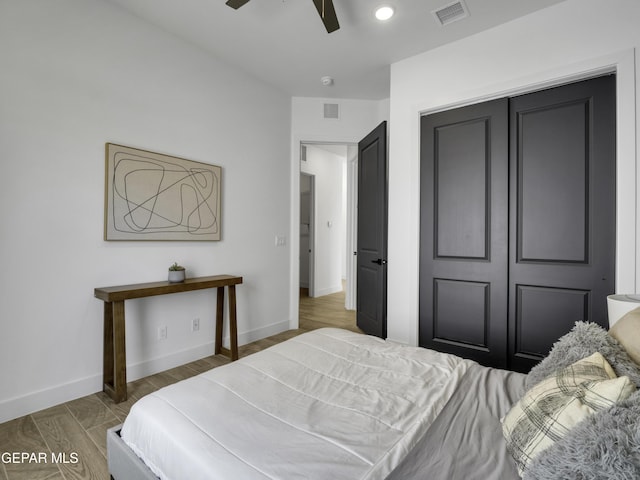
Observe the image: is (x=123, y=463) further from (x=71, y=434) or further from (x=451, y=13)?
(x=451, y=13)

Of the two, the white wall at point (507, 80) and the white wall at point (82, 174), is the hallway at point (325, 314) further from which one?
the white wall at point (82, 174)

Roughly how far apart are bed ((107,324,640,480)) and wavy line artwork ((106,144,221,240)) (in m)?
1.66

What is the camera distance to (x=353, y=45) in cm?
285

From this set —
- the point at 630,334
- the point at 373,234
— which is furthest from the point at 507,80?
the point at 630,334

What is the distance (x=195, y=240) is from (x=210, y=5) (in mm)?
1847

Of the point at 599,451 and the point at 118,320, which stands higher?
the point at 599,451

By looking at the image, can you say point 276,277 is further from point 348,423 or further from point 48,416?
point 348,423

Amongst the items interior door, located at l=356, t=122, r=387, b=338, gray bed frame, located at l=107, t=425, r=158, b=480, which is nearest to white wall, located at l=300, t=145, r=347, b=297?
interior door, located at l=356, t=122, r=387, b=338

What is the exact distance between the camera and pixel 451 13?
2.43 m

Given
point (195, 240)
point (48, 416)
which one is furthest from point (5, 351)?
point (195, 240)

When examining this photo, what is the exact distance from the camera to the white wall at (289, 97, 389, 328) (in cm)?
388

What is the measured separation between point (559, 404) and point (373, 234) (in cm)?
264

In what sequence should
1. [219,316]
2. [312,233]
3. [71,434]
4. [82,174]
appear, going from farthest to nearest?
[312,233] → [219,316] → [82,174] → [71,434]

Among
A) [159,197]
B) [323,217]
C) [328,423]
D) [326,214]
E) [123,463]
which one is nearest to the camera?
[328,423]
